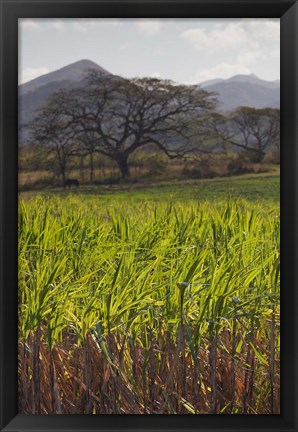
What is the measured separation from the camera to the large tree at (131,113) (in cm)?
321

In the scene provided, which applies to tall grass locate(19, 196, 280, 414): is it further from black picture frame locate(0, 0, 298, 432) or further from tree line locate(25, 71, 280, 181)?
tree line locate(25, 71, 280, 181)

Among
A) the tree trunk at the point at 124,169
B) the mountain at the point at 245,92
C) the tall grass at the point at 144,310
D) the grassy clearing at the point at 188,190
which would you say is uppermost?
the mountain at the point at 245,92

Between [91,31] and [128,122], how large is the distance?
48cm

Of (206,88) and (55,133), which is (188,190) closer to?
(206,88)

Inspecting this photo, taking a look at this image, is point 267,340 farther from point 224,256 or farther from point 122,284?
point 122,284

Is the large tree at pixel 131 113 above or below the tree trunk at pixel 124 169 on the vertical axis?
above

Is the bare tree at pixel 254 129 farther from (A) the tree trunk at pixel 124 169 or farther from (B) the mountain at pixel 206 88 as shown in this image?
(A) the tree trunk at pixel 124 169

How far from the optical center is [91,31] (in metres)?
3.23

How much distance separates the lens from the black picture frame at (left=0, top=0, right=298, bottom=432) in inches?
123

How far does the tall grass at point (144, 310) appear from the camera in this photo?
124 inches

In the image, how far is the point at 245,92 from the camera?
3.18 meters
